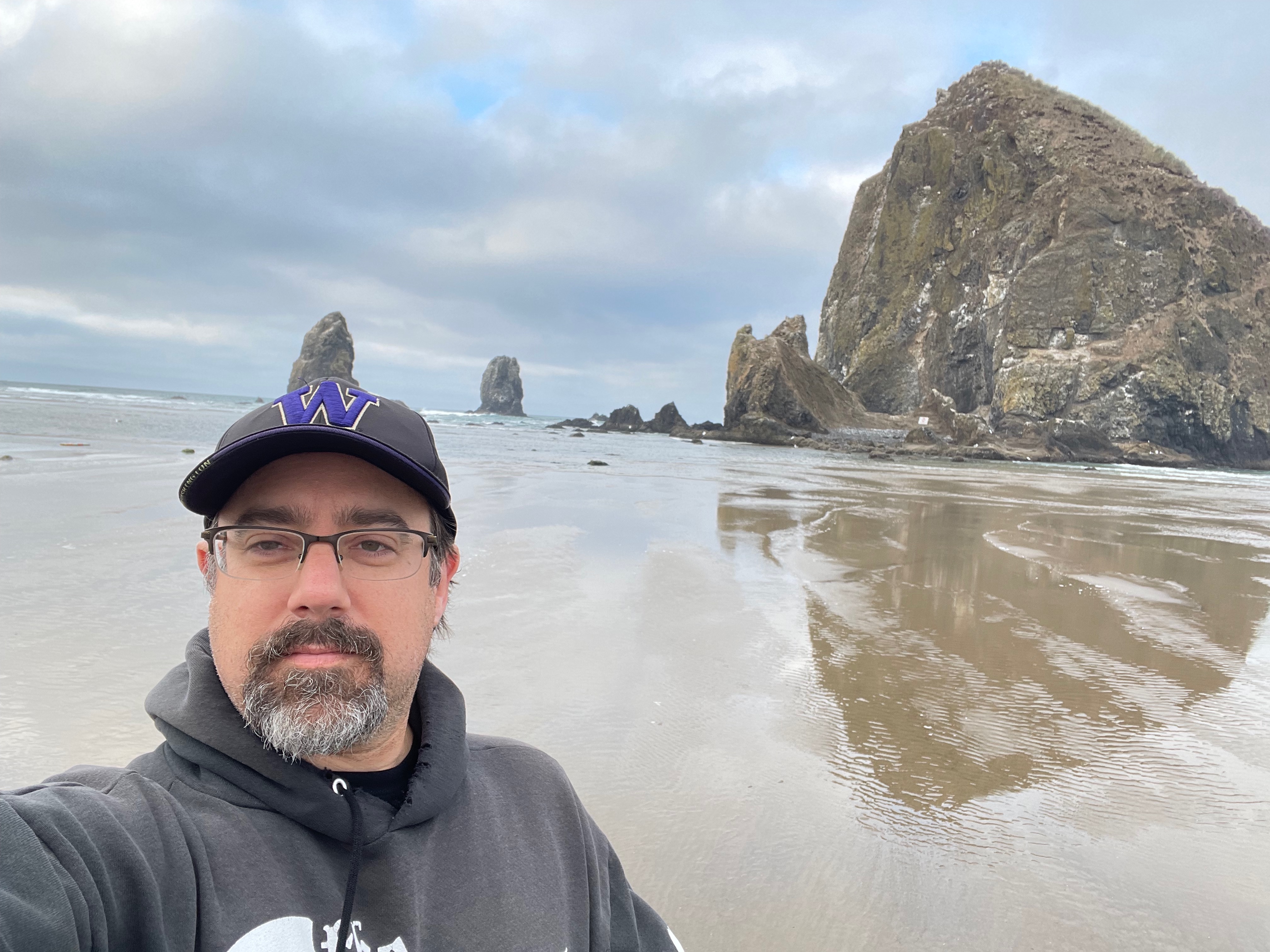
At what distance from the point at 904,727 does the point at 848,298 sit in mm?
83371

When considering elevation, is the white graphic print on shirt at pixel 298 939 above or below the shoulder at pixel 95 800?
below

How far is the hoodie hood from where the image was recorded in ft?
3.40

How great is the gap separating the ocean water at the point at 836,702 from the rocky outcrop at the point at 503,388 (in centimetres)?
11404

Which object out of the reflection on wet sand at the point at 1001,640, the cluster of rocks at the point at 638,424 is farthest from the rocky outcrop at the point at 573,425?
the reflection on wet sand at the point at 1001,640

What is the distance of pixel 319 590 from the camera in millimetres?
1226

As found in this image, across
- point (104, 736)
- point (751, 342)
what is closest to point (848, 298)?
point (751, 342)

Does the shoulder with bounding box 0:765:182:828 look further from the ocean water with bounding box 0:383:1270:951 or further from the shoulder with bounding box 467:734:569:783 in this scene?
the ocean water with bounding box 0:383:1270:951

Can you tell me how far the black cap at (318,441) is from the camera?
4.03ft

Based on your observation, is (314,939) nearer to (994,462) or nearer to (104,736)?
(104,736)

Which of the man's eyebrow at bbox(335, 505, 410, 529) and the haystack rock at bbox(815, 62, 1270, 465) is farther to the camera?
the haystack rock at bbox(815, 62, 1270, 465)

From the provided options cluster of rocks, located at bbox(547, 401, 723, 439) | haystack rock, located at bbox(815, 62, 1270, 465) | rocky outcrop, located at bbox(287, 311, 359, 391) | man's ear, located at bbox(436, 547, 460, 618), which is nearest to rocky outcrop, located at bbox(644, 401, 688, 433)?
cluster of rocks, located at bbox(547, 401, 723, 439)

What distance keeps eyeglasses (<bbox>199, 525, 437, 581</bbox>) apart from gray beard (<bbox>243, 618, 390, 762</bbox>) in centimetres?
11

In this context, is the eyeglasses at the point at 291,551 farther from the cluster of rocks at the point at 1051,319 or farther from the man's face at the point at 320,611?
the cluster of rocks at the point at 1051,319

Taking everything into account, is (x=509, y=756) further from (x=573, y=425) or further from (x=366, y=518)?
(x=573, y=425)
